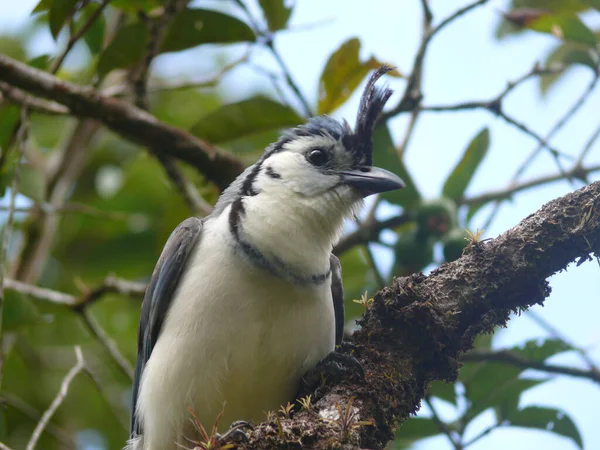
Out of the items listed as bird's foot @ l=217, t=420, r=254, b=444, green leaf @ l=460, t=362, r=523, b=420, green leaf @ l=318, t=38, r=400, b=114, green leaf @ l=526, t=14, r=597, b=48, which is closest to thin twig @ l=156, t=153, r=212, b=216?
green leaf @ l=318, t=38, r=400, b=114

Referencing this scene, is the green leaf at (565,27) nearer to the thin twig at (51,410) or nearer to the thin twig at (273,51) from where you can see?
the thin twig at (273,51)

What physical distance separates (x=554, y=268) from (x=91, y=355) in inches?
198

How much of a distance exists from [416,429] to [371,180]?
1.63 m

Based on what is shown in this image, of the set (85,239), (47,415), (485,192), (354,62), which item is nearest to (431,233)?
(485,192)

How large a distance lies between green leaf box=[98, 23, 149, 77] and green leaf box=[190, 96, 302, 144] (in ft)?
2.29

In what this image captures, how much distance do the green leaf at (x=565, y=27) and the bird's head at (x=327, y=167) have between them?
1.35 meters

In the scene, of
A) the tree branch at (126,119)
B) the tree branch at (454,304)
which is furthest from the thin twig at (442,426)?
the tree branch at (126,119)

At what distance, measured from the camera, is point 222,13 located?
5.36 m

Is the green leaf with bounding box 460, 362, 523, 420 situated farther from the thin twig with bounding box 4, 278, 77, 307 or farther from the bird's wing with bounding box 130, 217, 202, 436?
the thin twig with bounding box 4, 278, 77, 307

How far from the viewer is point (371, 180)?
4477mm

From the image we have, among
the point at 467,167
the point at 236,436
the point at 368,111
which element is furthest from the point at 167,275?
the point at 467,167

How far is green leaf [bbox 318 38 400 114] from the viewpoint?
5574mm

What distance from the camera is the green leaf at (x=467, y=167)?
18.6 ft

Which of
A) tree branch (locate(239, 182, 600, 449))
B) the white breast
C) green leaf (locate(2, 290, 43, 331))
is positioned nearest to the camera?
tree branch (locate(239, 182, 600, 449))
